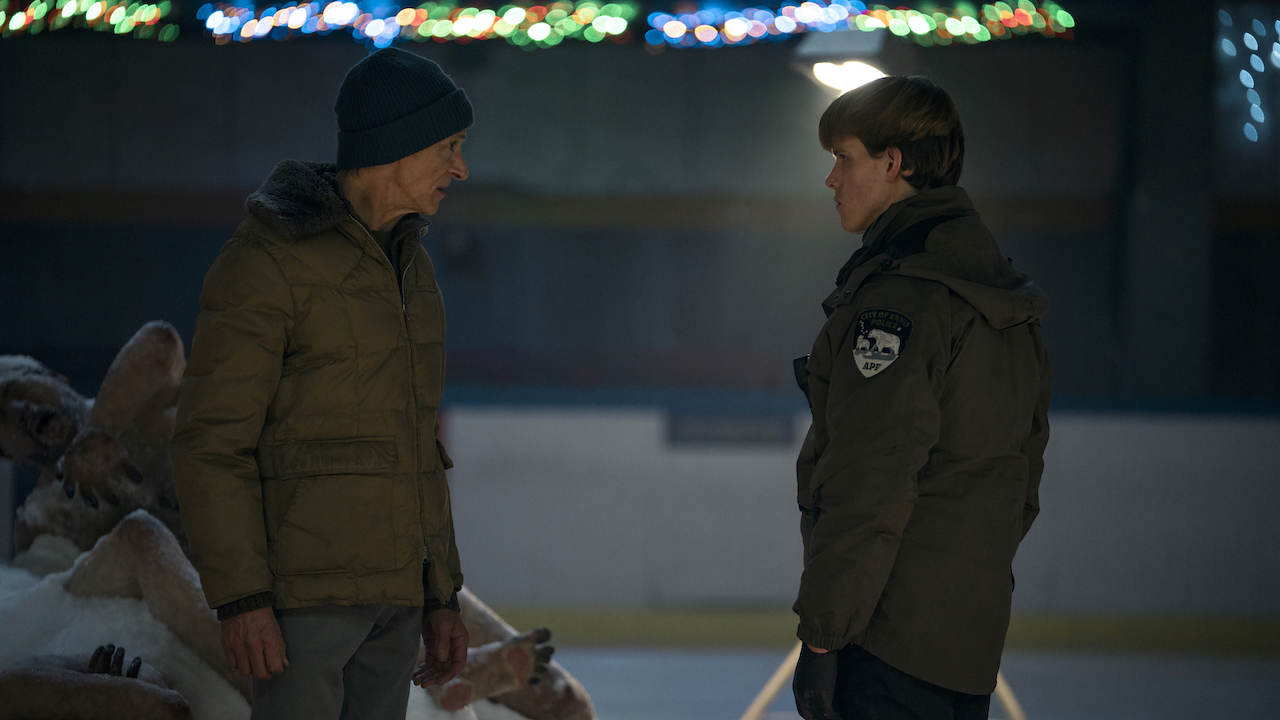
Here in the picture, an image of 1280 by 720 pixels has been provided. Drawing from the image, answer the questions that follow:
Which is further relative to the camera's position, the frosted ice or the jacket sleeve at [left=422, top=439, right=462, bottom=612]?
the frosted ice

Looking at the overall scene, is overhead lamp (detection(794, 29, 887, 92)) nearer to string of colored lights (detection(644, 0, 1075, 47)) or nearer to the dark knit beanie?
the dark knit beanie

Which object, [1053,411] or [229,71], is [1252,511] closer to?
[1053,411]

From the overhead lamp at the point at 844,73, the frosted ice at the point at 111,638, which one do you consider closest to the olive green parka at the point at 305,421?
the frosted ice at the point at 111,638

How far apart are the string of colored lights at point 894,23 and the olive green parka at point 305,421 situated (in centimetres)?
522

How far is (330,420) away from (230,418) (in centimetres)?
11

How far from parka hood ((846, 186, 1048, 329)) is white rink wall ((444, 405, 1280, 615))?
8.83 ft

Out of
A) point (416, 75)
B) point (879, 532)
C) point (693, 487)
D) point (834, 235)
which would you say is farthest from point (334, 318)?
point (834, 235)

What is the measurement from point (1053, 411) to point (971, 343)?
9.83 feet

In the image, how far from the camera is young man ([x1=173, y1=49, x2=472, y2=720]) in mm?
1123

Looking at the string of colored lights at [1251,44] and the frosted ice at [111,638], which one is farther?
the string of colored lights at [1251,44]

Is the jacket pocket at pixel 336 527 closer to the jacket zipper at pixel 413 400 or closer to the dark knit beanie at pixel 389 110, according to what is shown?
the jacket zipper at pixel 413 400

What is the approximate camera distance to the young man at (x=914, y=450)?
1.06 m

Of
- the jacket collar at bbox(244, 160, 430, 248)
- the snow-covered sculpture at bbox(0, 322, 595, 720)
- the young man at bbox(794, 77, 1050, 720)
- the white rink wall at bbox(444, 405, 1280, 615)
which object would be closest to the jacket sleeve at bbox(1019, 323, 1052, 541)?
the young man at bbox(794, 77, 1050, 720)

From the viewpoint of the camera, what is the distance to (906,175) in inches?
47.0
